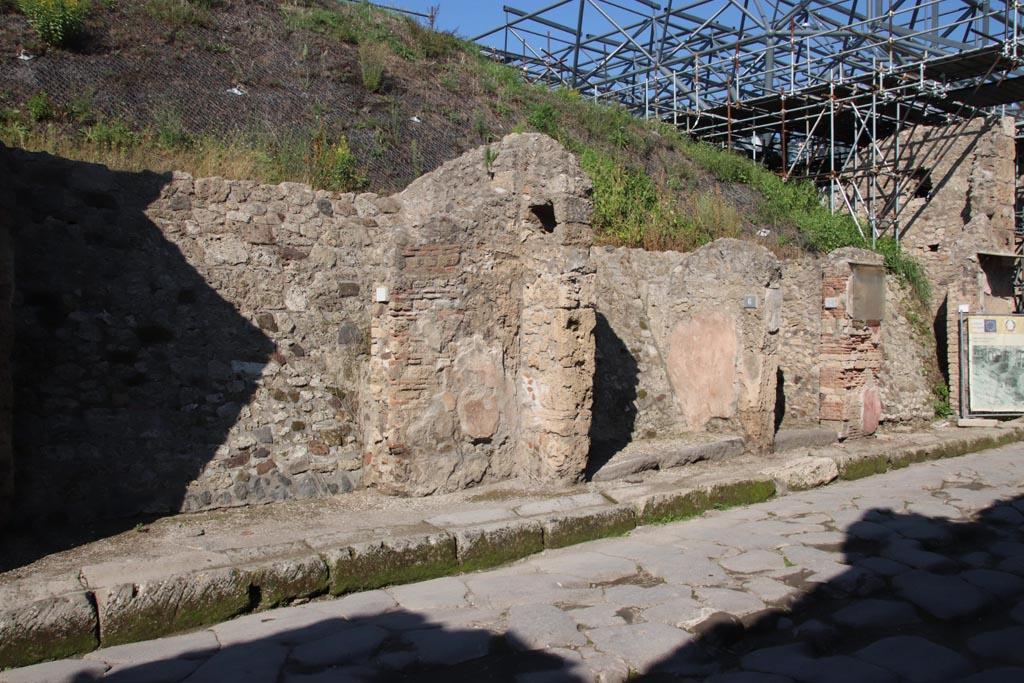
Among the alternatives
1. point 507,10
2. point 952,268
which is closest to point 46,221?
point 952,268

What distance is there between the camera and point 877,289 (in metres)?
9.74

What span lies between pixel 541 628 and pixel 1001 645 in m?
2.10

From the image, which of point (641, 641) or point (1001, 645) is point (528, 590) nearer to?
point (641, 641)

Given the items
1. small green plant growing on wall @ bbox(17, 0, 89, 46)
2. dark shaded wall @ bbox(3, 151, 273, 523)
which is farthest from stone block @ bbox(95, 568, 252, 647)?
small green plant growing on wall @ bbox(17, 0, 89, 46)

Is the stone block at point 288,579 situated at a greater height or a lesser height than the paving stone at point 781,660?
greater

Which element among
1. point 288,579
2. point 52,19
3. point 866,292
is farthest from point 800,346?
point 52,19

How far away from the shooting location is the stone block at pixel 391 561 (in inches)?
170

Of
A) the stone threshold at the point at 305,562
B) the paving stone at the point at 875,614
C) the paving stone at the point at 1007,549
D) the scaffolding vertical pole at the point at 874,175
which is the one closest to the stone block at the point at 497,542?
the stone threshold at the point at 305,562

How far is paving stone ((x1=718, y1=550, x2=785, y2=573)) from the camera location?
4.84m

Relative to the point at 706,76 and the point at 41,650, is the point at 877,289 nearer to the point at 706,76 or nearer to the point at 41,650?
the point at 41,650

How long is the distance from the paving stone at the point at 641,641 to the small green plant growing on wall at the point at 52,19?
32.4ft

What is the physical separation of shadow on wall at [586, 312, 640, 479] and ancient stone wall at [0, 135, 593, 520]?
75.8 inches

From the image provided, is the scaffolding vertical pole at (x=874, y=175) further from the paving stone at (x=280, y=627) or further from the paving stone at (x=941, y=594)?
the paving stone at (x=280, y=627)

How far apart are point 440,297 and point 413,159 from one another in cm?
552
